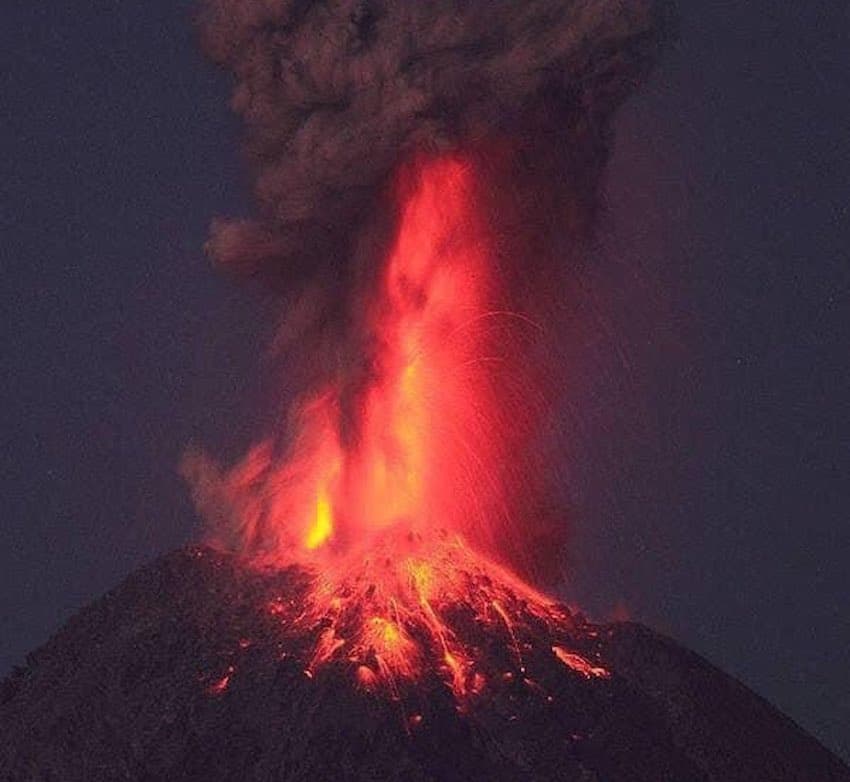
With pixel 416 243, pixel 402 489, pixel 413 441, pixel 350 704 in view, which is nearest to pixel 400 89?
pixel 416 243

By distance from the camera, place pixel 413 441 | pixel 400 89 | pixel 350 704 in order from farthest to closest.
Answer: pixel 413 441
pixel 400 89
pixel 350 704

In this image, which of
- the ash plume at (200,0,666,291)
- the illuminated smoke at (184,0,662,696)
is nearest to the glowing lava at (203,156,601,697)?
the illuminated smoke at (184,0,662,696)

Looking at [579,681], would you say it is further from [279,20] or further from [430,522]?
[279,20]

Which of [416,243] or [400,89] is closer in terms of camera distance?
[400,89]

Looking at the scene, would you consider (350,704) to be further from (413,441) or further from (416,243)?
(416,243)

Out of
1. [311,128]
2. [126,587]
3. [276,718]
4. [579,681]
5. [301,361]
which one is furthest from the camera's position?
[301,361]

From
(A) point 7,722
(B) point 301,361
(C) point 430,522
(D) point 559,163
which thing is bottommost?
(A) point 7,722

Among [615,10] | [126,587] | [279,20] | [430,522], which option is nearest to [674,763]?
[430,522]

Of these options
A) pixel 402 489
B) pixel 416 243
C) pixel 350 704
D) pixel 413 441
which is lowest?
pixel 350 704
